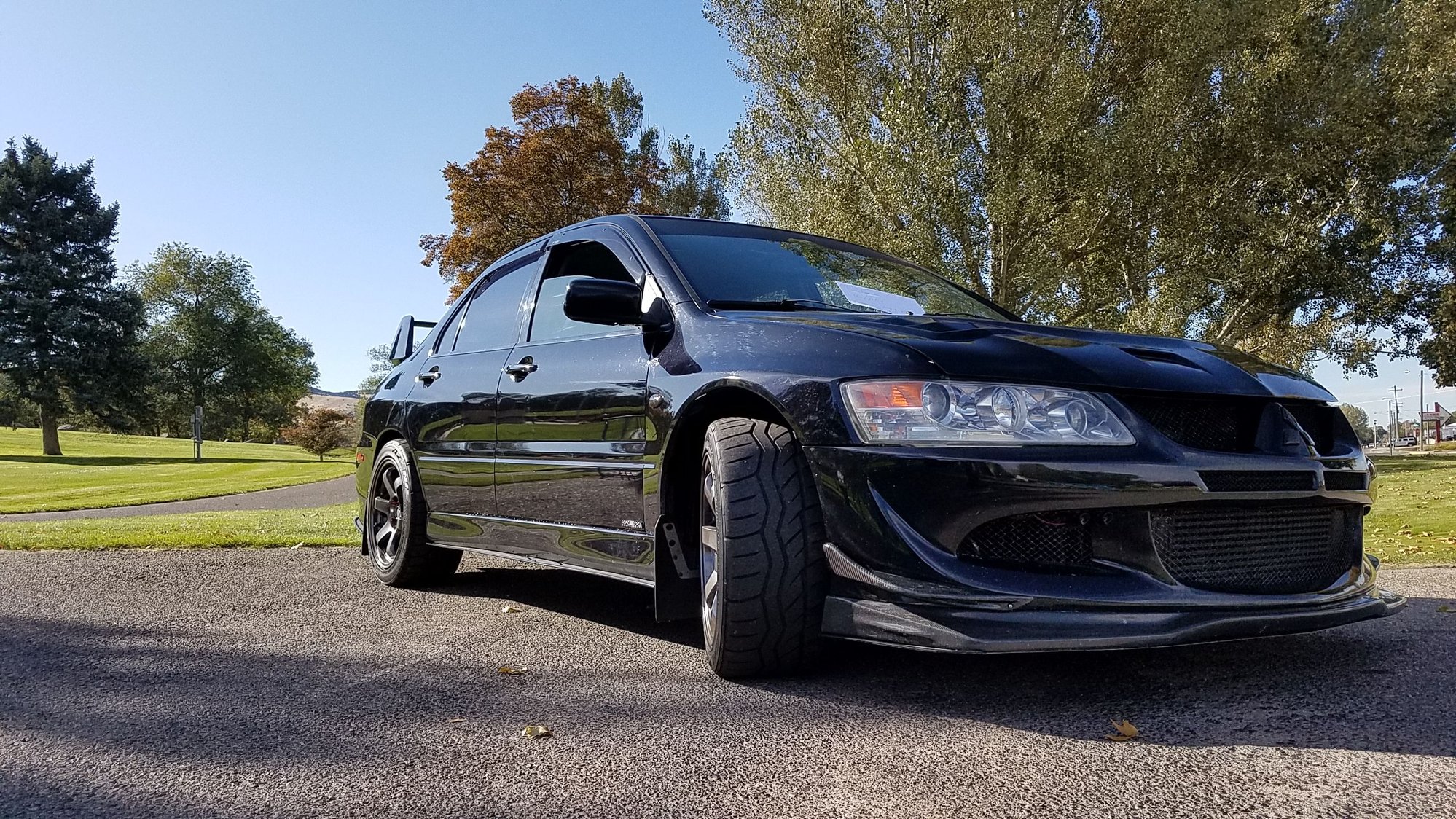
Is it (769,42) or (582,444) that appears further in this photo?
(769,42)

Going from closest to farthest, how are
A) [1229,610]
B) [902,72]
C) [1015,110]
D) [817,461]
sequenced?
1. [1229,610]
2. [817,461]
3. [1015,110]
4. [902,72]

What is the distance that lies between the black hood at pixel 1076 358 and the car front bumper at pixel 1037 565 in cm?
21

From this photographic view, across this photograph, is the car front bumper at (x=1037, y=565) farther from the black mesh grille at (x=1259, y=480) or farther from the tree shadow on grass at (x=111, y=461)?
the tree shadow on grass at (x=111, y=461)

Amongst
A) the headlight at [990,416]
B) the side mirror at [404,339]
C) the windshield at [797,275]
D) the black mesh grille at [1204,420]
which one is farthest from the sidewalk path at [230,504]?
the black mesh grille at [1204,420]

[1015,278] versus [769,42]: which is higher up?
[769,42]

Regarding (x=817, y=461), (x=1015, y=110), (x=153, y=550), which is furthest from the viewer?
(x=1015, y=110)

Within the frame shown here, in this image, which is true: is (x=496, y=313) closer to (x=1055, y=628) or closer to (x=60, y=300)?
(x=1055, y=628)

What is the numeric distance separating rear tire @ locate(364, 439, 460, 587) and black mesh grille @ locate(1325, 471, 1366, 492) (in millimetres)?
3932

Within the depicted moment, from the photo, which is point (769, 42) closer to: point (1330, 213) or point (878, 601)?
point (1330, 213)

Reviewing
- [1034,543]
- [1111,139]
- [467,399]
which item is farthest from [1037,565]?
[1111,139]

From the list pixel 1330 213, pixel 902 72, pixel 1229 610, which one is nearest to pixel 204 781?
pixel 1229 610

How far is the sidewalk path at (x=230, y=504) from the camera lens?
14.9 metres

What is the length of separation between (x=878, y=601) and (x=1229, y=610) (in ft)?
2.90

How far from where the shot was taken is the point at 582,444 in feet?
12.0
